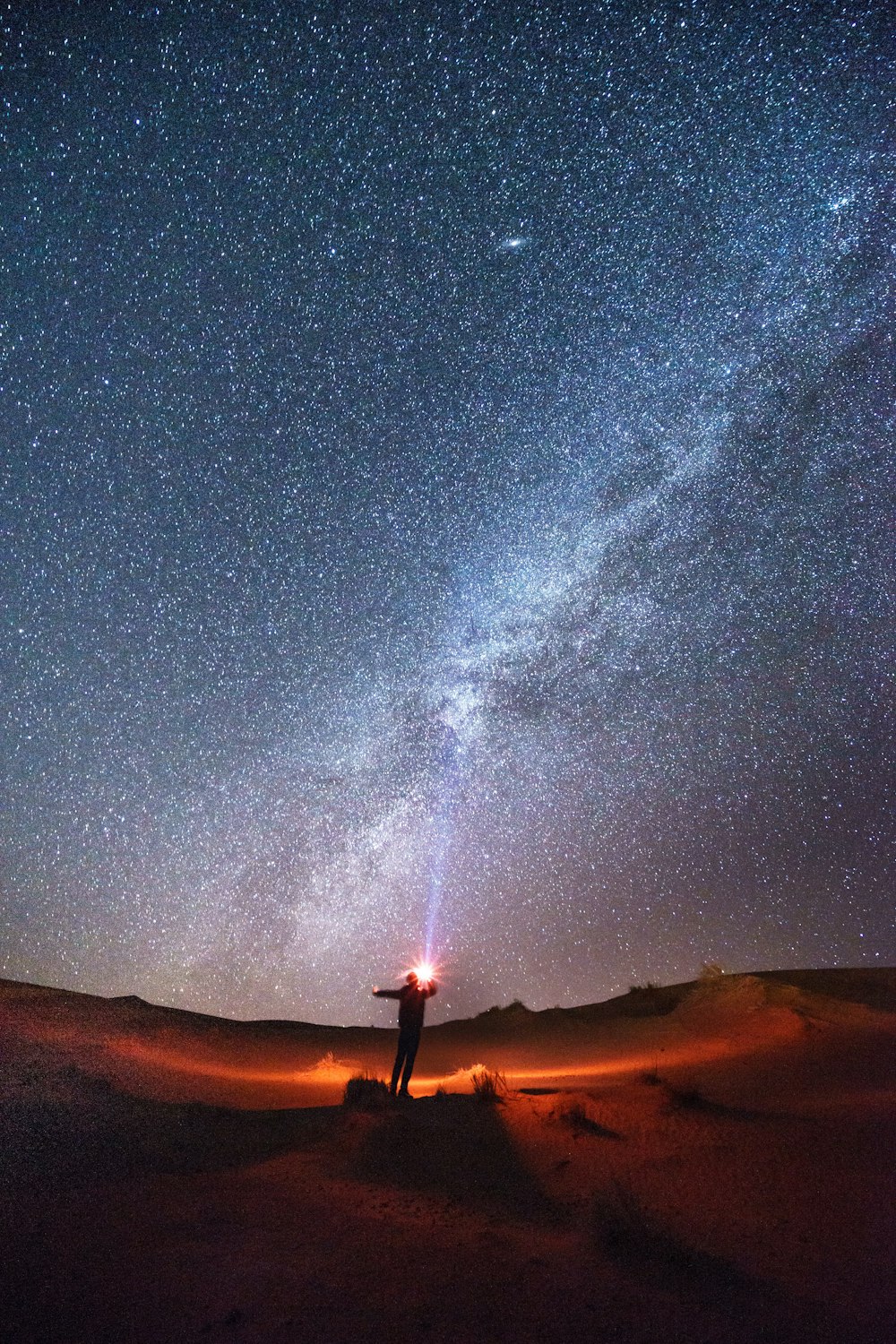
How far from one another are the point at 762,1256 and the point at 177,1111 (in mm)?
7297

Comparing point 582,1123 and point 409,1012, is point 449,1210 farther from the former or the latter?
point 409,1012

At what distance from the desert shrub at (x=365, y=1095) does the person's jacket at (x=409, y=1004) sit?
3.08ft

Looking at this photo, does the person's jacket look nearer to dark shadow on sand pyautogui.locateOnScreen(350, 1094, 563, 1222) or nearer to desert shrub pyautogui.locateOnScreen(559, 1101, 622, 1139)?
dark shadow on sand pyautogui.locateOnScreen(350, 1094, 563, 1222)

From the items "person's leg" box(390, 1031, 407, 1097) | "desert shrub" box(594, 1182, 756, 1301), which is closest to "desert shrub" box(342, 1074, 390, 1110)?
"person's leg" box(390, 1031, 407, 1097)

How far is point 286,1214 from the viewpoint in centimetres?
603

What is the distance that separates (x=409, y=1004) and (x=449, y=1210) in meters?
5.72

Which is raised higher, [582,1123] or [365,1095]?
[365,1095]

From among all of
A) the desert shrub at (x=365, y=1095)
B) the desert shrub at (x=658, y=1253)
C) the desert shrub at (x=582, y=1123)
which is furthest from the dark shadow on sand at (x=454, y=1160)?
the desert shrub at (x=582, y=1123)

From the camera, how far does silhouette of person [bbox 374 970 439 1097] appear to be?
38.5 ft

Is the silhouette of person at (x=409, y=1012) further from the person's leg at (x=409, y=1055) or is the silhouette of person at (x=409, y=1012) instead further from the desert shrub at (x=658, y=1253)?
the desert shrub at (x=658, y=1253)

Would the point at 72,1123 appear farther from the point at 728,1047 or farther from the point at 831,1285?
the point at 728,1047

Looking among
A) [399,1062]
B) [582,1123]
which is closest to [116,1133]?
[399,1062]

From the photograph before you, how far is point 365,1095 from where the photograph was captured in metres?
10.2

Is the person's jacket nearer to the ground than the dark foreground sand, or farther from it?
farther from it
